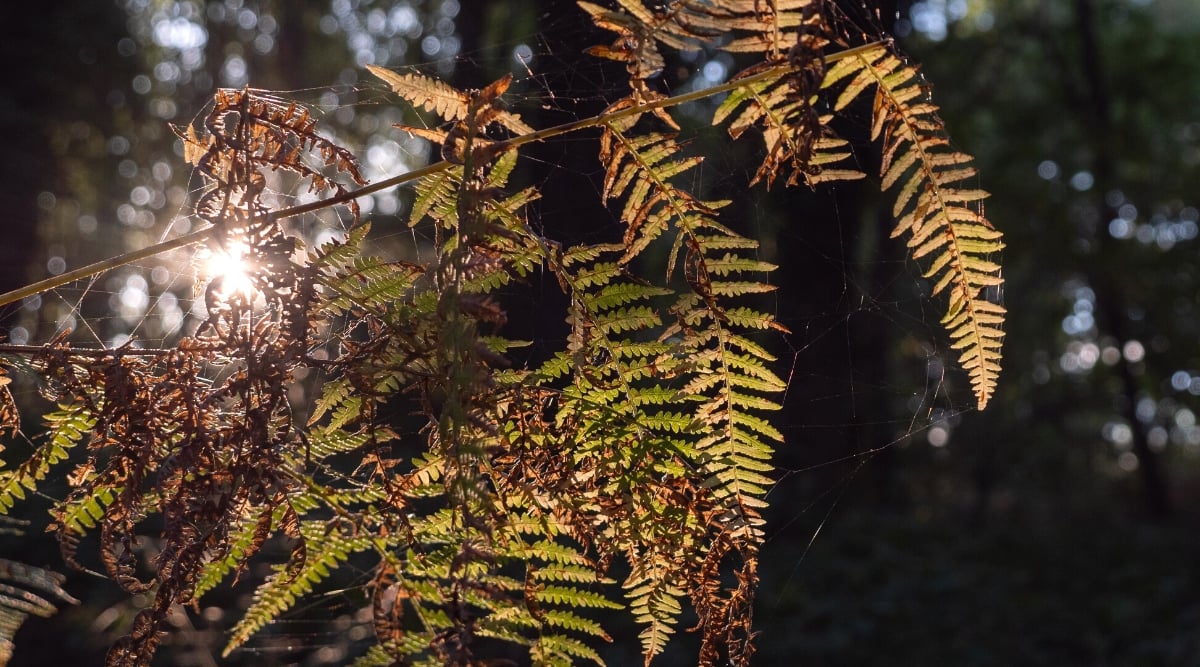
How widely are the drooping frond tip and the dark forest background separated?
1.79m

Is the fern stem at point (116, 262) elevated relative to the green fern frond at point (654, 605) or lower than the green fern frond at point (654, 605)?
elevated

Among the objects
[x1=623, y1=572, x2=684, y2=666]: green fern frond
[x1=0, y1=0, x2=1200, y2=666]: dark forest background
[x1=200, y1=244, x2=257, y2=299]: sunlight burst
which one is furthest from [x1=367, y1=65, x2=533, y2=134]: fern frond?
[x1=0, y1=0, x2=1200, y2=666]: dark forest background

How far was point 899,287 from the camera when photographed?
32.3 feet

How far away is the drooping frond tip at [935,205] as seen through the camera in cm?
85

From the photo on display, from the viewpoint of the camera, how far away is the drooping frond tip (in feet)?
2.78

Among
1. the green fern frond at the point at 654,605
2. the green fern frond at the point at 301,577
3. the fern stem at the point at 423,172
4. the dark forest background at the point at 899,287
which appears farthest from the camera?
the dark forest background at the point at 899,287

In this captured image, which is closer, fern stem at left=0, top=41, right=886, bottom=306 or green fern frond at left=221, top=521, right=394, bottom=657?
fern stem at left=0, top=41, right=886, bottom=306

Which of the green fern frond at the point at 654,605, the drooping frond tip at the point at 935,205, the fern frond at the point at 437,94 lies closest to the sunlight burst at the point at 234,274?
the fern frond at the point at 437,94

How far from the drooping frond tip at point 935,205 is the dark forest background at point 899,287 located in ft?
5.88

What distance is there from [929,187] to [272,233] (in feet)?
2.22

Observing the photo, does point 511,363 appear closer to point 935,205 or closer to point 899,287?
point 935,205

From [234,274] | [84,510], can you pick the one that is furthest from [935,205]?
[84,510]

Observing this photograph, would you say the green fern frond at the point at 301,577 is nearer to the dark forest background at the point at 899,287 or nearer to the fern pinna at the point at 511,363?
the fern pinna at the point at 511,363

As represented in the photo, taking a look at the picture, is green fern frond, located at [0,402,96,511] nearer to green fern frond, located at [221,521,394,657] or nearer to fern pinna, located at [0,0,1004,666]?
fern pinna, located at [0,0,1004,666]
